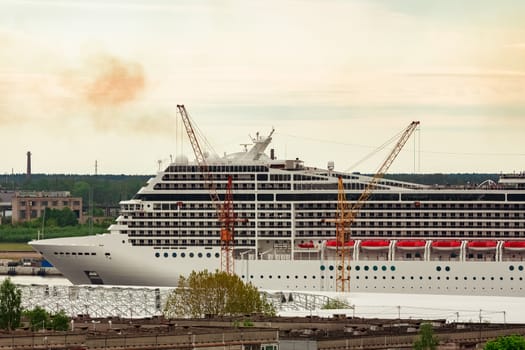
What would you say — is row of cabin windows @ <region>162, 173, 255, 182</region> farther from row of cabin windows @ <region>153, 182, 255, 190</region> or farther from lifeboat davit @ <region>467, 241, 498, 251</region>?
lifeboat davit @ <region>467, 241, 498, 251</region>

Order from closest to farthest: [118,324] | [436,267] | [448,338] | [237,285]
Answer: [448,338], [118,324], [237,285], [436,267]

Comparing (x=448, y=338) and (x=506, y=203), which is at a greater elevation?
(x=506, y=203)

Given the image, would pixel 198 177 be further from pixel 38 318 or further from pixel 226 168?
pixel 38 318

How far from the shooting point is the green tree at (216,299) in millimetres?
103750

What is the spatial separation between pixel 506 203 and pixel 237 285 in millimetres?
27804

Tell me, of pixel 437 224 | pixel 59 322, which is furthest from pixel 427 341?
pixel 437 224

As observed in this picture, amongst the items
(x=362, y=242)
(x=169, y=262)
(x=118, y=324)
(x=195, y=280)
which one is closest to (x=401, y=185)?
(x=362, y=242)

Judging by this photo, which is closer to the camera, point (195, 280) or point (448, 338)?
point (448, 338)

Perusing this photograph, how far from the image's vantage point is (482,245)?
130 meters

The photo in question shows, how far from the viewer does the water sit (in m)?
102

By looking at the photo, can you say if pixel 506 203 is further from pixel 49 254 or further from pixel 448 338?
pixel 448 338

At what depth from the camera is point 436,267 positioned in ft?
422

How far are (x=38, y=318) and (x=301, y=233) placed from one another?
3823 centimetres

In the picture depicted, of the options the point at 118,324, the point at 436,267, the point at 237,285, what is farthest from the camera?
the point at 436,267
